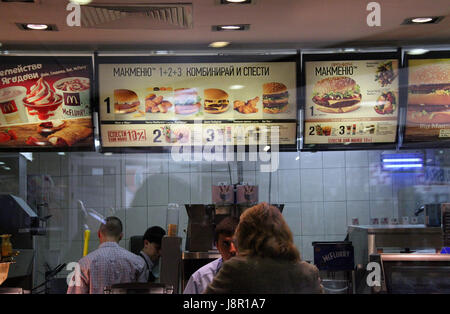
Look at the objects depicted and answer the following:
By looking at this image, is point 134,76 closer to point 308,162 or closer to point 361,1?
point 308,162

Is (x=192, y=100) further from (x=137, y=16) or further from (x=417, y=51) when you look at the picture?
(x=417, y=51)

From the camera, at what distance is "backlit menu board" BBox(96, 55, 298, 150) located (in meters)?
3.58

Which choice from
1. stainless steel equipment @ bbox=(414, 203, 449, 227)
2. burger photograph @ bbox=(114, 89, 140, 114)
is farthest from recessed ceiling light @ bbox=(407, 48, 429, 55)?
burger photograph @ bbox=(114, 89, 140, 114)

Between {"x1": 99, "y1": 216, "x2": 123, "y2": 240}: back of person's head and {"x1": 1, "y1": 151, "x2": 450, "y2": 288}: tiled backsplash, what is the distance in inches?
1.7

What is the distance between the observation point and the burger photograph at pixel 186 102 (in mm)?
3553

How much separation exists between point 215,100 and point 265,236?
164cm

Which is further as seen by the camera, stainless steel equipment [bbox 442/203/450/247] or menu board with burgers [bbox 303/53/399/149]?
stainless steel equipment [bbox 442/203/450/247]


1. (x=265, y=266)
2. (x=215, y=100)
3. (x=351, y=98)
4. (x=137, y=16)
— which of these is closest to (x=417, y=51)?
(x=351, y=98)

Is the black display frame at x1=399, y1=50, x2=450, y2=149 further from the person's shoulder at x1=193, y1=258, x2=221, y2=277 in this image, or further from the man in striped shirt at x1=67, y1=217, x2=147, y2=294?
the man in striped shirt at x1=67, y1=217, x2=147, y2=294

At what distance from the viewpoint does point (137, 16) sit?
9.75ft

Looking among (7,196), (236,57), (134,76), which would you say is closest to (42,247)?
(7,196)

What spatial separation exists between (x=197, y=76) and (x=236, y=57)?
285mm

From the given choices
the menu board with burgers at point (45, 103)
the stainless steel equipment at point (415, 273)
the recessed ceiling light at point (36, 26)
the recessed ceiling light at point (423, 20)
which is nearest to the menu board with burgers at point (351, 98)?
the recessed ceiling light at point (423, 20)

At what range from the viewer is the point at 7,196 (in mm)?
3373
